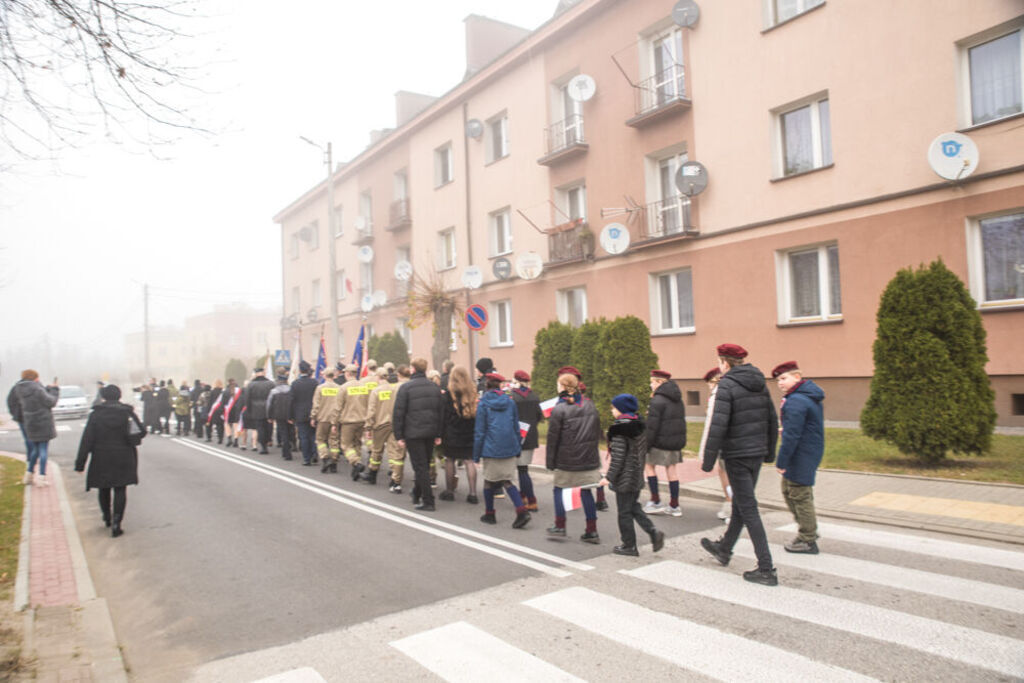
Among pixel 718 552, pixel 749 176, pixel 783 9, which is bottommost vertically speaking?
pixel 718 552

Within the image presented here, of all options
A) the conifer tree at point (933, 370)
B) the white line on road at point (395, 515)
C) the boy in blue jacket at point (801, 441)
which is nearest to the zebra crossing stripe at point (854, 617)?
the white line on road at point (395, 515)

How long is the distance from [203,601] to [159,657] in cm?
103

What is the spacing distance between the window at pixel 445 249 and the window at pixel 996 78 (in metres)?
17.9

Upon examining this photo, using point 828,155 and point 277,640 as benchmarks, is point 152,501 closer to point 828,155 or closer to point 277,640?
point 277,640

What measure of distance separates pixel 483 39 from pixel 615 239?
13.7 m

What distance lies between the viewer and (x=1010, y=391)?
1123 centimetres

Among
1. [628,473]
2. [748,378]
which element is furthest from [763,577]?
[748,378]

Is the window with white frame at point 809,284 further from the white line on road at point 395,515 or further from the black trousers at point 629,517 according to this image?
the white line on road at point 395,515

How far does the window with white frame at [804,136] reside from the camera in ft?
46.5

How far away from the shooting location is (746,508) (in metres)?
5.48

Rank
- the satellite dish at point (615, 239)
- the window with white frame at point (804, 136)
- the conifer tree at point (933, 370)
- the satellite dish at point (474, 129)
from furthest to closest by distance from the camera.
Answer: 1. the satellite dish at point (474, 129)
2. the satellite dish at point (615, 239)
3. the window with white frame at point (804, 136)
4. the conifer tree at point (933, 370)

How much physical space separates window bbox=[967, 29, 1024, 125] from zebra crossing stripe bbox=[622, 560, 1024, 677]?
1063 cm

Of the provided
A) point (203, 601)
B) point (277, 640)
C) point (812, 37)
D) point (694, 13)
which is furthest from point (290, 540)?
point (694, 13)

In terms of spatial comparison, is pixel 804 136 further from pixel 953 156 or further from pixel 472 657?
pixel 472 657
